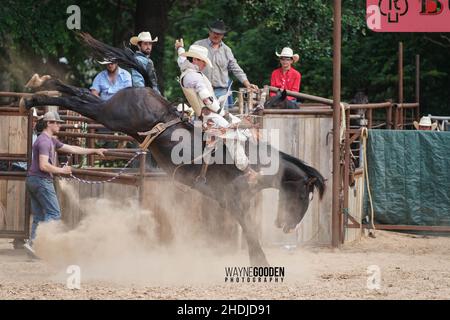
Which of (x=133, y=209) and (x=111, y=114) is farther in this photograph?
(x=133, y=209)

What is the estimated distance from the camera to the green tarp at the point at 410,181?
1517 cm

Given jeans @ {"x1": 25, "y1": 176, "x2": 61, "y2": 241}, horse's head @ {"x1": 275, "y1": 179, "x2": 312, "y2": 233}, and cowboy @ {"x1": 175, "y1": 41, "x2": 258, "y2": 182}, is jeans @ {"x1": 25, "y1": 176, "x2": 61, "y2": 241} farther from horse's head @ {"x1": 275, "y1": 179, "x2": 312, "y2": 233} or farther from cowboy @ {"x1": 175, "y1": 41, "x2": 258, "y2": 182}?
horse's head @ {"x1": 275, "y1": 179, "x2": 312, "y2": 233}

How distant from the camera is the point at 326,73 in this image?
77.5ft

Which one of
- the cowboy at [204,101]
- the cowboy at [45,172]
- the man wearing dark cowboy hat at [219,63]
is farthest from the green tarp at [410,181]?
the cowboy at [45,172]

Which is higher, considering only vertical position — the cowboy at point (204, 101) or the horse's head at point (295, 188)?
the cowboy at point (204, 101)

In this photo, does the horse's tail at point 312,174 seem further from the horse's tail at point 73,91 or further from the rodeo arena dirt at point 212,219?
the horse's tail at point 73,91

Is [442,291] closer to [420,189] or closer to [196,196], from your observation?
[196,196]

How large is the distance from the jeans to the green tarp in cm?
528

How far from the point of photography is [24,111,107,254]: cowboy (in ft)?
39.5

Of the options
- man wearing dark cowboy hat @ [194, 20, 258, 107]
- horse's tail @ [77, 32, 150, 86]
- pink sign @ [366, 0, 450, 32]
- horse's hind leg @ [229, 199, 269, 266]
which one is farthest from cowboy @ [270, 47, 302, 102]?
pink sign @ [366, 0, 450, 32]

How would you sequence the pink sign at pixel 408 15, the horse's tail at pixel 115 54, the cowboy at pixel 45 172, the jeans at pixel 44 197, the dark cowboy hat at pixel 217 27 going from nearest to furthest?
the horse's tail at pixel 115 54 → the cowboy at pixel 45 172 → the jeans at pixel 44 197 → the dark cowboy hat at pixel 217 27 → the pink sign at pixel 408 15

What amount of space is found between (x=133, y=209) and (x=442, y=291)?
4.48 meters

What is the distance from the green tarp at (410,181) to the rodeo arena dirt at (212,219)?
0.03m

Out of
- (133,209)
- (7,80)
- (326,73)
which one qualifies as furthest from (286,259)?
(7,80)
